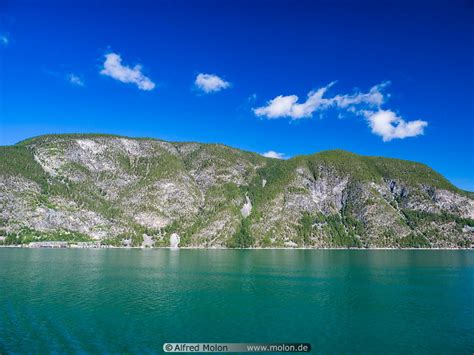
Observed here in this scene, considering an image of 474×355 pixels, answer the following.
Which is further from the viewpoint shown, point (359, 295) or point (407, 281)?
point (407, 281)

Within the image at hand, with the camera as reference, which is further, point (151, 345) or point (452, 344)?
point (452, 344)

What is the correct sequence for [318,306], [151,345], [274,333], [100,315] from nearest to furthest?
[151,345] → [274,333] → [100,315] → [318,306]

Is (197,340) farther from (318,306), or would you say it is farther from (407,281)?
(407,281)

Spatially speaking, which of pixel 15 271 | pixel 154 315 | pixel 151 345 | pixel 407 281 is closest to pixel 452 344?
pixel 151 345

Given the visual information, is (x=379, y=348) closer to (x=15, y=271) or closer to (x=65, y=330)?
(x=65, y=330)

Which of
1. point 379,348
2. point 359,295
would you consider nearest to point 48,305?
point 379,348

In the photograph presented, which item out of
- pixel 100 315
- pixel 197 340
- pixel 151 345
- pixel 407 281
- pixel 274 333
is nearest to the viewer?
pixel 151 345
